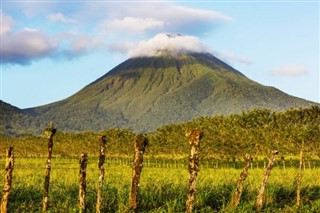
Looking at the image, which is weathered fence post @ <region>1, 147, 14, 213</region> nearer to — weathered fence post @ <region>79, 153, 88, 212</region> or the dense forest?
weathered fence post @ <region>79, 153, 88, 212</region>

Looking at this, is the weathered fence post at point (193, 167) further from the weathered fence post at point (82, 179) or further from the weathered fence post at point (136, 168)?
the weathered fence post at point (82, 179)

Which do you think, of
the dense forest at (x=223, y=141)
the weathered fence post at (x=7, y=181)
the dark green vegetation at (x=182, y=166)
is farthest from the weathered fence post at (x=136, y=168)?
the dense forest at (x=223, y=141)

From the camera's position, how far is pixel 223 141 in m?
94.6

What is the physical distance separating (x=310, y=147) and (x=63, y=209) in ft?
275

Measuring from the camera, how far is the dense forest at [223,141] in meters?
92.0

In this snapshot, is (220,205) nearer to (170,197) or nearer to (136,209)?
(170,197)

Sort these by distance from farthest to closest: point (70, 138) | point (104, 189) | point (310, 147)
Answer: point (70, 138) < point (310, 147) < point (104, 189)

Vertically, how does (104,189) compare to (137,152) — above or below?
below

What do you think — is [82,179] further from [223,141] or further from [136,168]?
[223,141]

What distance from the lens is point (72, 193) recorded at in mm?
→ 14477

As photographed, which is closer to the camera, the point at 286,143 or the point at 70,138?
the point at 286,143

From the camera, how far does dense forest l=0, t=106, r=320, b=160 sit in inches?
3622

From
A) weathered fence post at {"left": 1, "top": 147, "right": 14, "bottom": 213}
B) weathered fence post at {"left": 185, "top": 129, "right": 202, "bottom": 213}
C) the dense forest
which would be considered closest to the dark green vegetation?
the dense forest

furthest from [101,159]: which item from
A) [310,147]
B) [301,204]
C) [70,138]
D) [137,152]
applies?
[70,138]
